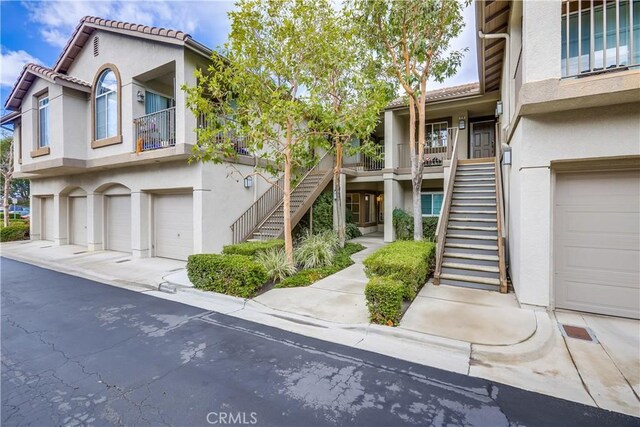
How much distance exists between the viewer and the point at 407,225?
12094 millimetres

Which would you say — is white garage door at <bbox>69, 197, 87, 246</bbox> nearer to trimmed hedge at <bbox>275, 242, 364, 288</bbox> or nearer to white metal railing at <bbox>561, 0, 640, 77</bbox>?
trimmed hedge at <bbox>275, 242, 364, 288</bbox>

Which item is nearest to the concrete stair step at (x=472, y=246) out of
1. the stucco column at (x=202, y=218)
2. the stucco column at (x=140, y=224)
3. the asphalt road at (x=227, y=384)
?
the asphalt road at (x=227, y=384)

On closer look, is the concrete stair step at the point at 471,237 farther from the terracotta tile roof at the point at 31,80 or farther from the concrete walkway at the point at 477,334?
the terracotta tile roof at the point at 31,80

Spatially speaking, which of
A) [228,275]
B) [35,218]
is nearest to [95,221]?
[35,218]

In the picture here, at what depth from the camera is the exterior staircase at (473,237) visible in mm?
6488

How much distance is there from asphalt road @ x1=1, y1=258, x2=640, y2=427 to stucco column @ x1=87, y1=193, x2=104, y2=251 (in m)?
8.69

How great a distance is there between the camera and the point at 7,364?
12.2 ft

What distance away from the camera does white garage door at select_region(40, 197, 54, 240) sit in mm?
15586

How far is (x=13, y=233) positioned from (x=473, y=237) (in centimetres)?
2217

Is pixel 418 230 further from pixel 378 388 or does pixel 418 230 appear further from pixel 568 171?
pixel 378 388

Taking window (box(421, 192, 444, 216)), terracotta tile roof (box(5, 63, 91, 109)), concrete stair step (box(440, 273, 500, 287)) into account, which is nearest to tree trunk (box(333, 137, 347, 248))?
concrete stair step (box(440, 273, 500, 287))

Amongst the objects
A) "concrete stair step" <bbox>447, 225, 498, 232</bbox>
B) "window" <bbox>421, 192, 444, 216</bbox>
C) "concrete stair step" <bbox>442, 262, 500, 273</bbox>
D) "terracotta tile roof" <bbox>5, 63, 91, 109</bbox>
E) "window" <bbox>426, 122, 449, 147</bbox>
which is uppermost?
"terracotta tile roof" <bbox>5, 63, 91, 109</bbox>

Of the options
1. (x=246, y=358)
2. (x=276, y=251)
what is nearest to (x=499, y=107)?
(x=276, y=251)

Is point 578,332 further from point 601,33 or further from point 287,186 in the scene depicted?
point 287,186
